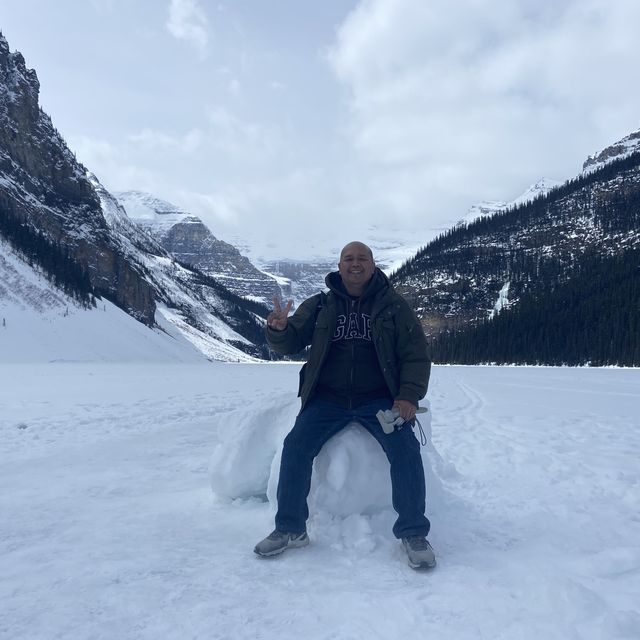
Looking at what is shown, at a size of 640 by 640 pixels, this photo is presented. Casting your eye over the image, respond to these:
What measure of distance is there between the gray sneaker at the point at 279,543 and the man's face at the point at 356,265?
6.72 feet

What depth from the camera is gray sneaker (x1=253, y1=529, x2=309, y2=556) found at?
3365mm

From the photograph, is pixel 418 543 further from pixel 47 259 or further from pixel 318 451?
pixel 47 259

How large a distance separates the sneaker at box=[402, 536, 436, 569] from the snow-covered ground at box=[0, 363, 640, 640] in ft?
0.18

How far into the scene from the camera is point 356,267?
4.14 meters

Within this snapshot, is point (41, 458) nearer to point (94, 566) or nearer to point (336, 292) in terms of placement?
point (94, 566)

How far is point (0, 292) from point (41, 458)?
180ft

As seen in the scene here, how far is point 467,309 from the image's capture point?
14488cm

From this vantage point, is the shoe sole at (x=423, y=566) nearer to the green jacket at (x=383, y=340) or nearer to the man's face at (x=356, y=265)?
the green jacket at (x=383, y=340)

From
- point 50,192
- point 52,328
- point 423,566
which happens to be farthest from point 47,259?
point 423,566

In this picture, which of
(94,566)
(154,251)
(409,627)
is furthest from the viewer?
(154,251)

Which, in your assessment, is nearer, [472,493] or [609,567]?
[609,567]

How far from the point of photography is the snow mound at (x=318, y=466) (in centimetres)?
380

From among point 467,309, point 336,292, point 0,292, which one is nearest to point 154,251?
point 467,309

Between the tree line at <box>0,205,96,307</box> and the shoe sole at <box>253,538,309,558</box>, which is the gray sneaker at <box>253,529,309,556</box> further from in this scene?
the tree line at <box>0,205,96,307</box>
